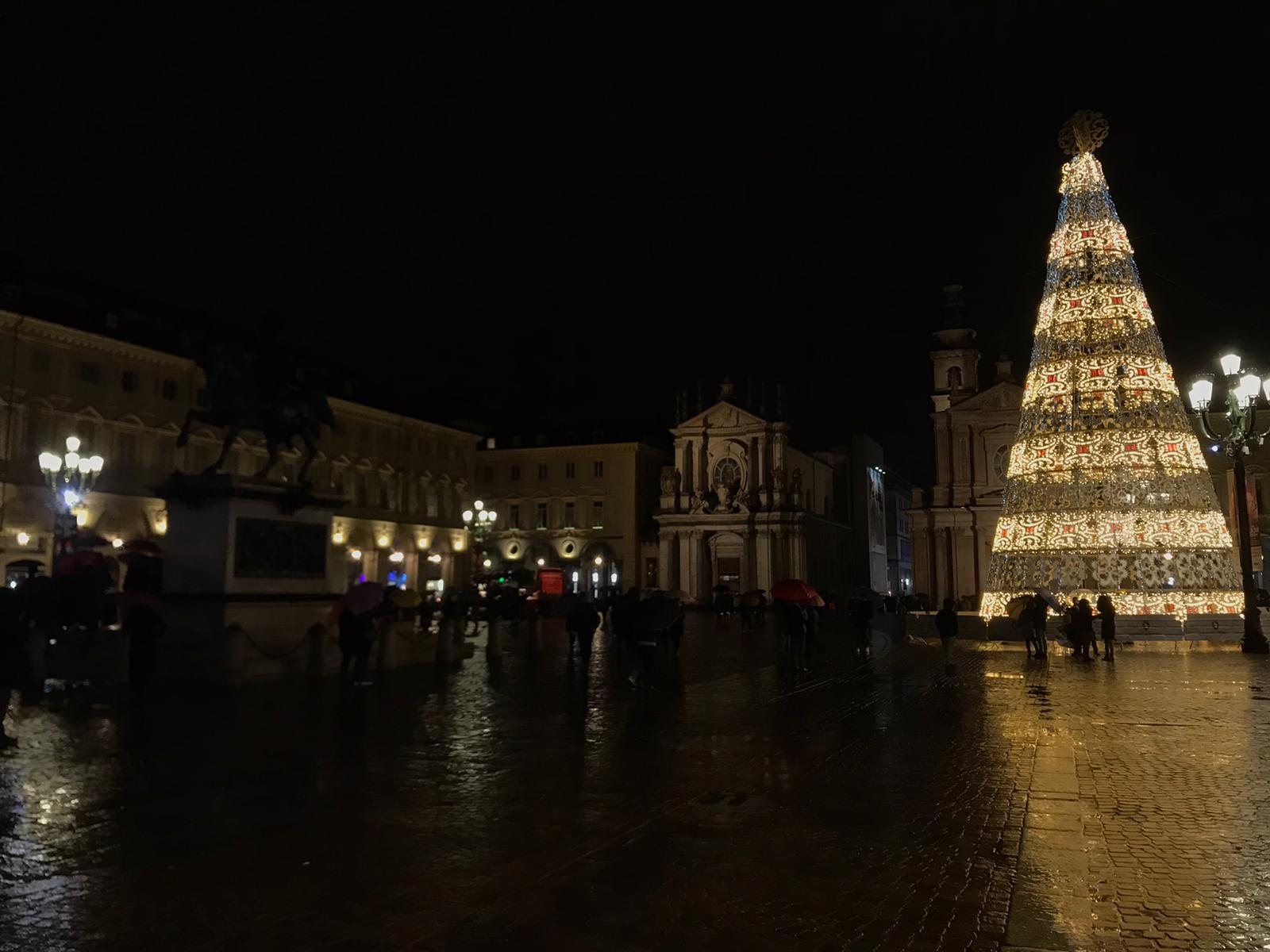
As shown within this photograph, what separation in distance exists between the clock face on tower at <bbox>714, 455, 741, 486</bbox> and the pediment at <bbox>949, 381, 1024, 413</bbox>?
1780 cm

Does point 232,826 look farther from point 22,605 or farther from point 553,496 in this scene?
point 553,496

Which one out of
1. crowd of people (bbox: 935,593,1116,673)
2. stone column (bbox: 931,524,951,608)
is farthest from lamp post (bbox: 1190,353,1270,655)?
stone column (bbox: 931,524,951,608)

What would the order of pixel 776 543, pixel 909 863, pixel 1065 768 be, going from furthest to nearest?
pixel 776 543 → pixel 1065 768 → pixel 909 863

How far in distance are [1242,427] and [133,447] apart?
45682mm

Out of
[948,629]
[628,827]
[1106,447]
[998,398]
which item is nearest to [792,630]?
[948,629]

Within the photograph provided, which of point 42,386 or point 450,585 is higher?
point 42,386

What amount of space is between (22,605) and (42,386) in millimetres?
39702

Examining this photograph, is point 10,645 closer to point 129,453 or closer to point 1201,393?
point 1201,393

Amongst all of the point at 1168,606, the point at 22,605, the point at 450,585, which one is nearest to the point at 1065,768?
the point at 22,605

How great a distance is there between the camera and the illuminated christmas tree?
2792 centimetres

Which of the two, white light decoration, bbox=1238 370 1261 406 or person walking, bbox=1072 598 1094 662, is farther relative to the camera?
person walking, bbox=1072 598 1094 662

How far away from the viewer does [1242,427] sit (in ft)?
73.8

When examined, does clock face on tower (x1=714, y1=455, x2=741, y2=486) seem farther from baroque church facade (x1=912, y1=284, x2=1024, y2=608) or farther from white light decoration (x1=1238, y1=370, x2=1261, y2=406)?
white light decoration (x1=1238, y1=370, x2=1261, y2=406)

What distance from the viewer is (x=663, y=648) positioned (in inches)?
916
